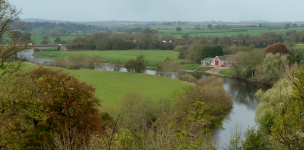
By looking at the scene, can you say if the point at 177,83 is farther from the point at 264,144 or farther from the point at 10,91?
the point at 10,91

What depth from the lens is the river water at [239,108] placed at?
18.1m

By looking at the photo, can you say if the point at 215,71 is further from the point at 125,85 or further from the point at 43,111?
the point at 43,111

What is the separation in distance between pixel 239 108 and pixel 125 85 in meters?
13.1

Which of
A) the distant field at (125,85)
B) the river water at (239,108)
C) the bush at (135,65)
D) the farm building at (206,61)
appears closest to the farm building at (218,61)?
the farm building at (206,61)

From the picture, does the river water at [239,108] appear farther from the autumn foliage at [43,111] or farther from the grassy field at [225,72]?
the autumn foliage at [43,111]

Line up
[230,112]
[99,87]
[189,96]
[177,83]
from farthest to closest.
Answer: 1. [177,83]
2. [99,87]
3. [230,112]
4. [189,96]

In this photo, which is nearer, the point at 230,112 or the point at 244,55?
the point at 230,112

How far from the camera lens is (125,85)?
98.7ft

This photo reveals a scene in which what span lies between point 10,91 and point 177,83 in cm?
2346

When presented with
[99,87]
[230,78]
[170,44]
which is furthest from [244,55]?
[170,44]

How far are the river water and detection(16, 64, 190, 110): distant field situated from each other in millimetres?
5716

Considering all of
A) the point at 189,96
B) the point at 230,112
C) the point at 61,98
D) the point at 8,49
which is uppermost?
the point at 8,49

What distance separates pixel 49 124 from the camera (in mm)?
10805

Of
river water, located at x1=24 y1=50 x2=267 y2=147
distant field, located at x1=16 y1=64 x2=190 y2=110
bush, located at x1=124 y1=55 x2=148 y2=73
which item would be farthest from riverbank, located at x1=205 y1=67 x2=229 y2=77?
distant field, located at x1=16 y1=64 x2=190 y2=110
